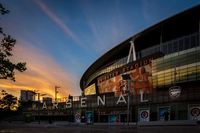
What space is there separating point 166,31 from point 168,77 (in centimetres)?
1291

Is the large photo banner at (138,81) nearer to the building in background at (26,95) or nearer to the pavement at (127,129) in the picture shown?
the pavement at (127,129)

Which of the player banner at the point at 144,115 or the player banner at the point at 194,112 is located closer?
the player banner at the point at 194,112

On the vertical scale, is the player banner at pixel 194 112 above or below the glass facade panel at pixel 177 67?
below

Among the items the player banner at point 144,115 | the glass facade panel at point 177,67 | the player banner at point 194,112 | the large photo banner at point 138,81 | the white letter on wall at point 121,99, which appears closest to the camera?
the player banner at point 194,112

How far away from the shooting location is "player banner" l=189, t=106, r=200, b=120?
7021cm

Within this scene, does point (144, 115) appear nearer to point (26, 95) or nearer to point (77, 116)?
point (77, 116)

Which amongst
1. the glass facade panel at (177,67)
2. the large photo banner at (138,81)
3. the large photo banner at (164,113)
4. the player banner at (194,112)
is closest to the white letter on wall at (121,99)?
the large photo banner at (138,81)

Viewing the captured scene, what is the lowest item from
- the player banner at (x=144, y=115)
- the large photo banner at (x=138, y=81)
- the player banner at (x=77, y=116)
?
the player banner at (x=77, y=116)

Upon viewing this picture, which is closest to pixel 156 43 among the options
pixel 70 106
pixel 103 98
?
pixel 103 98

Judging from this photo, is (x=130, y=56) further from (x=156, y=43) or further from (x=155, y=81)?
(x=155, y=81)

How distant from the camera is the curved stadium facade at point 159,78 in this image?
7388 centimetres

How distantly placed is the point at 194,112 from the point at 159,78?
63.3 ft

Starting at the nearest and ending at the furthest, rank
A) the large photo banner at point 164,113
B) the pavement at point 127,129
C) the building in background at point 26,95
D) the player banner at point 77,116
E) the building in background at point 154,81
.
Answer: the pavement at point 127,129 < the large photo banner at point 164,113 < the building in background at point 154,81 < the player banner at point 77,116 < the building in background at point 26,95

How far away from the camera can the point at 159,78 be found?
8881 centimetres
